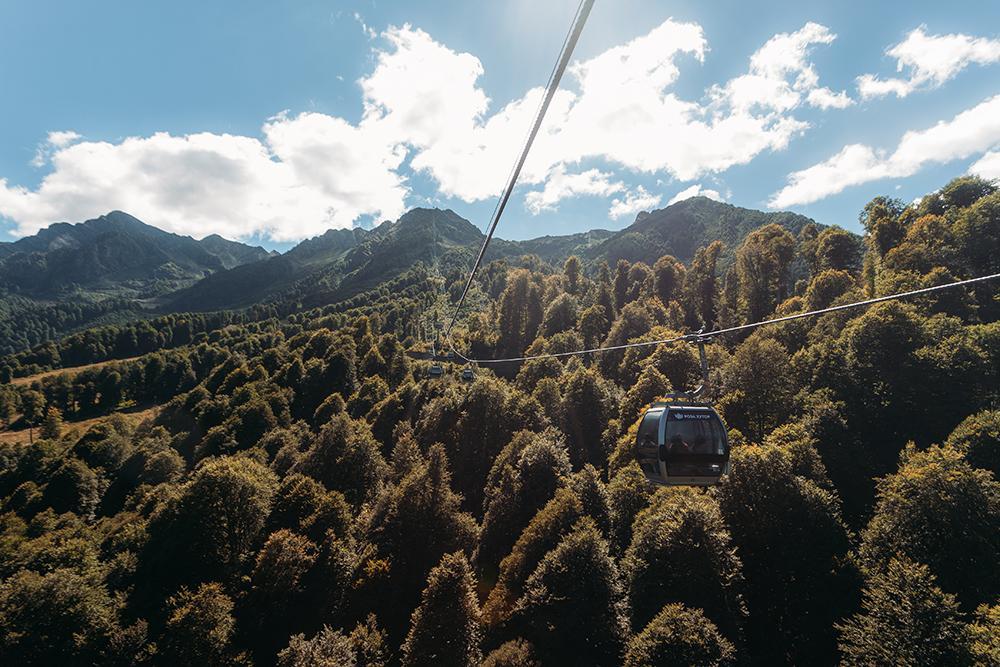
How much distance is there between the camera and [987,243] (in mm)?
58625

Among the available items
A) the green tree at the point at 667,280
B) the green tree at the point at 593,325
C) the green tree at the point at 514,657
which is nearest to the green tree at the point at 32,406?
the green tree at the point at 593,325

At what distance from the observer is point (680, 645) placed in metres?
26.8

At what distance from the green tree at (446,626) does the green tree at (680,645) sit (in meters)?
11.5

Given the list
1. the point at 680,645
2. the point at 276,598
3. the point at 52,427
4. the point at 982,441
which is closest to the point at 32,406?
the point at 52,427

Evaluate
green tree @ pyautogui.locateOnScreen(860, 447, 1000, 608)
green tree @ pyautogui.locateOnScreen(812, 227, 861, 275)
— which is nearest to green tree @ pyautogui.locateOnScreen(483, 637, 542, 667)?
green tree @ pyautogui.locateOnScreen(860, 447, 1000, 608)

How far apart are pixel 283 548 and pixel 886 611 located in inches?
1901

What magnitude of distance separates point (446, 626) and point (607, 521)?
1903cm

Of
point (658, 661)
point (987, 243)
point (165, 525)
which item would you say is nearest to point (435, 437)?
point (165, 525)

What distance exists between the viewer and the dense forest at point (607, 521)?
103 feet

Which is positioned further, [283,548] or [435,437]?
[435,437]

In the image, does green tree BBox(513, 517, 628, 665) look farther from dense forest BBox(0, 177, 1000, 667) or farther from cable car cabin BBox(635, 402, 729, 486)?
cable car cabin BBox(635, 402, 729, 486)

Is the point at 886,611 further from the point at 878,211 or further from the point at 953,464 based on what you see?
the point at 878,211

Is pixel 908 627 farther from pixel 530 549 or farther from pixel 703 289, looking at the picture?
pixel 703 289

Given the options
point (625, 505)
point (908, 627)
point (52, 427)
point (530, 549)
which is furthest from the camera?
point (52, 427)
